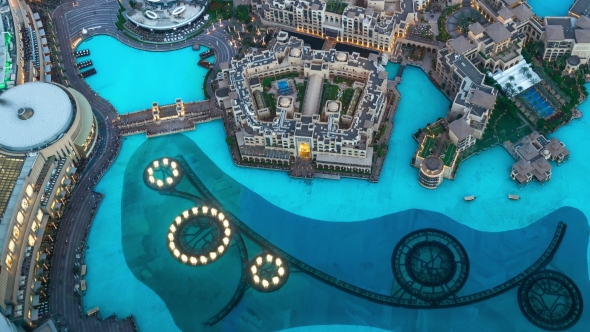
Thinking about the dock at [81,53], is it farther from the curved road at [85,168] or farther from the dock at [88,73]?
the dock at [88,73]

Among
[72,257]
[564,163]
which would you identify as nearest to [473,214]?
[564,163]

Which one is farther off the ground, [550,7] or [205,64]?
[550,7]

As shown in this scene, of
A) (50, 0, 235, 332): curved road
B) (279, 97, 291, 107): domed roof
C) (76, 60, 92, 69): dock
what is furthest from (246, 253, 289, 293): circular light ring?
(76, 60, 92, 69): dock

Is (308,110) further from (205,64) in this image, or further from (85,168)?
(85,168)

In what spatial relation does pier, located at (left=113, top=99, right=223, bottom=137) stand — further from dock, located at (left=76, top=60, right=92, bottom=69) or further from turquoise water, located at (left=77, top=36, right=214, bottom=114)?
dock, located at (left=76, top=60, right=92, bottom=69)

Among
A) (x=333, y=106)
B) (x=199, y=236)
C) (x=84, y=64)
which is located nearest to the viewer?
(x=199, y=236)

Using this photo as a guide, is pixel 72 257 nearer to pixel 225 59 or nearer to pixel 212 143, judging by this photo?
pixel 212 143

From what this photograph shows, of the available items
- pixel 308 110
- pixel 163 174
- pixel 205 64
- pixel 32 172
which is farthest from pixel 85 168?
pixel 308 110
